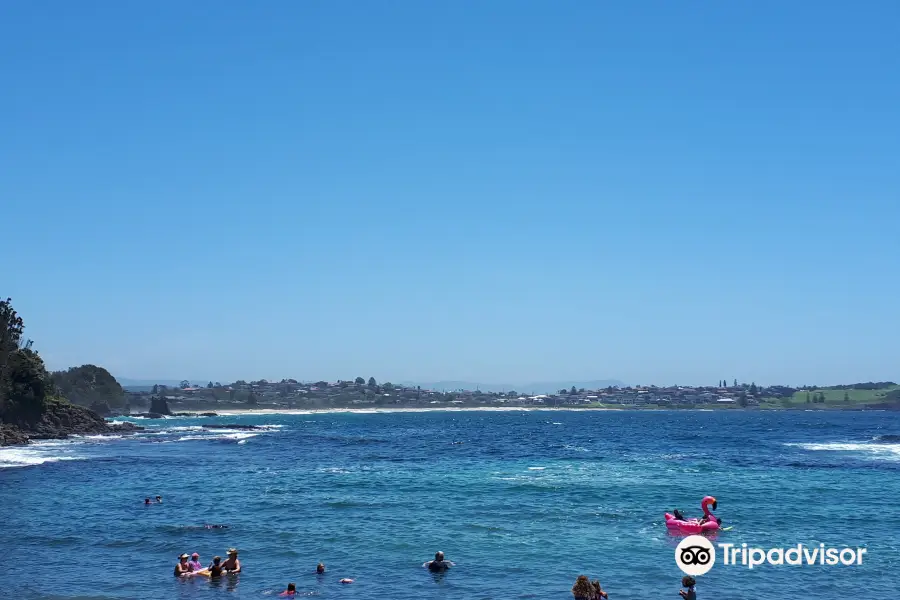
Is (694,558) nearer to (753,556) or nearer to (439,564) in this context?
(753,556)

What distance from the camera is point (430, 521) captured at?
43125 millimetres

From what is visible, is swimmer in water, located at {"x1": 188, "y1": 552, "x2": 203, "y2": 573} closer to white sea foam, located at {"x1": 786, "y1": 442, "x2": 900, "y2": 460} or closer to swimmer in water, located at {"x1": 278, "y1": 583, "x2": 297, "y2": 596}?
swimmer in water, located at {"x1": 278, "y1": 583, "x2": 297, "y2": 596}

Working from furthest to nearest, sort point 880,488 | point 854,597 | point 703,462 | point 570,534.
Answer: point 703,462 → point 880,488 → point 570,534 → point 854,597

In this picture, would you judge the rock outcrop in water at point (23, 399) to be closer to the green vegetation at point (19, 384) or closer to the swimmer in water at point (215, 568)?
the green vegetation at point (19, 384)

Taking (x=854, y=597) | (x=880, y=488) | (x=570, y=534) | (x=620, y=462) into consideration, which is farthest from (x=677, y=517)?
(x=620, y=462)

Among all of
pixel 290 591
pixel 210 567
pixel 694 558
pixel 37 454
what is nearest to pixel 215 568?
pixel 210 567

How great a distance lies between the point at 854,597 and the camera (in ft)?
93.8

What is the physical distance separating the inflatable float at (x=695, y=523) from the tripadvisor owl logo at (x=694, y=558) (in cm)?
589

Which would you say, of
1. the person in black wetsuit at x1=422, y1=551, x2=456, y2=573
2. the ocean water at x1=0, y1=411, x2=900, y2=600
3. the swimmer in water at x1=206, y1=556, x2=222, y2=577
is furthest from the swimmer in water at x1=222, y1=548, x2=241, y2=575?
the person in black wetsuit at x1=422, y1=551, x2=456, y2=573

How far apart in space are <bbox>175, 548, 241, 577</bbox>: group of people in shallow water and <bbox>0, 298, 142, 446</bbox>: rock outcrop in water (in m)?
67.7

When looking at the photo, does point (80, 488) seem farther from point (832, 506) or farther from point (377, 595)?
point (832, 506)

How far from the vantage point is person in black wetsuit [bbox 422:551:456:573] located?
32656 mm

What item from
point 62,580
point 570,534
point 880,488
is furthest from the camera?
point 880,488

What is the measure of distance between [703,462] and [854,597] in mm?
47521
